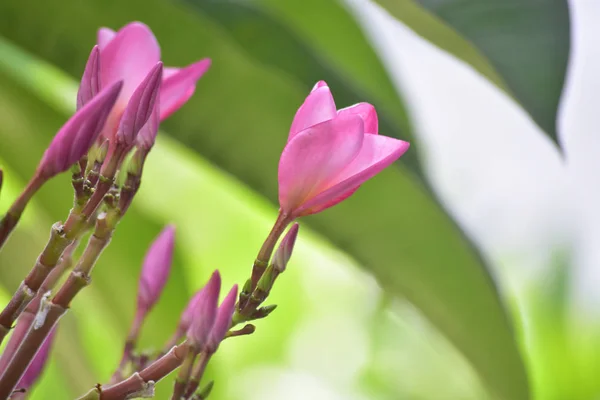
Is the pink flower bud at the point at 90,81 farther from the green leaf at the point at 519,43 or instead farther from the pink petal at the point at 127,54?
the green leaf at the point at 519,43

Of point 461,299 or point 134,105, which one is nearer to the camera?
point 134,105

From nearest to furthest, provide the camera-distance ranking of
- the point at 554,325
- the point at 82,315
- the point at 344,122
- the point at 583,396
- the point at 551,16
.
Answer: the point at 344,122 < the point at 551,16 < the point at 82,315 < the point at 583,396 < the point at 554,325

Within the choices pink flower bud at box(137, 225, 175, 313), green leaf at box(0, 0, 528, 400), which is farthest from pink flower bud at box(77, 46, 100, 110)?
green leaf at box(0, 0, 528, 400)

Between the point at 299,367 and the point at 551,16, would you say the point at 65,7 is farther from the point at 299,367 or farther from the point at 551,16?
the point at 299,367

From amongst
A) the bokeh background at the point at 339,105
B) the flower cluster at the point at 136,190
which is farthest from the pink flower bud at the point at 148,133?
the bokeh background at the point at 339,105

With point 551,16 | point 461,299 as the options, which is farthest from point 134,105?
point 461,299

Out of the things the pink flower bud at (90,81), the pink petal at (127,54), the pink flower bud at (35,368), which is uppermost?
the pink petal at (127,54)
